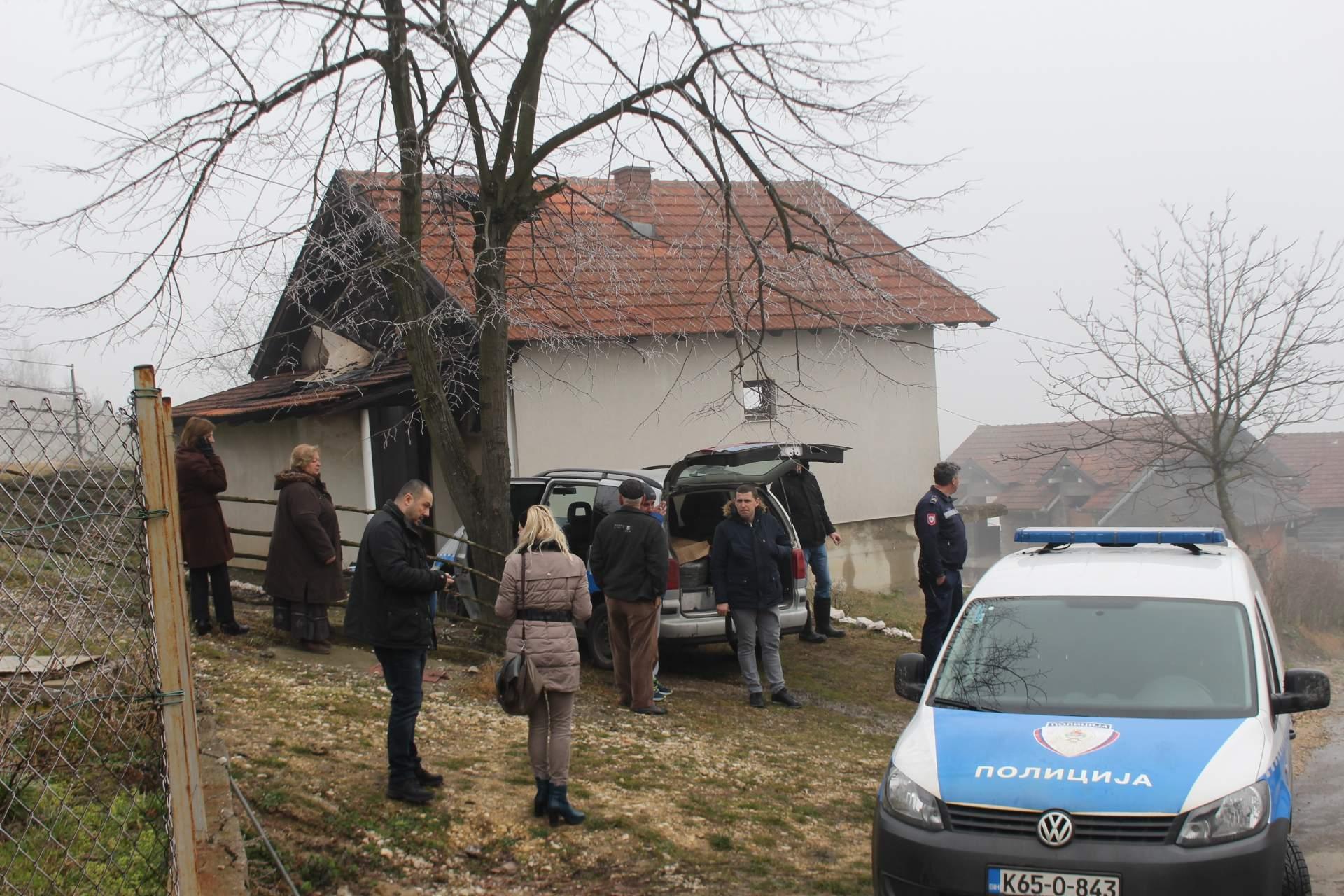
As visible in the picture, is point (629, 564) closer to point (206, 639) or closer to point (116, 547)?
point (206, 639)

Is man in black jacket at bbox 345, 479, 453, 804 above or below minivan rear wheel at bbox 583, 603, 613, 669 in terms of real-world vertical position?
above

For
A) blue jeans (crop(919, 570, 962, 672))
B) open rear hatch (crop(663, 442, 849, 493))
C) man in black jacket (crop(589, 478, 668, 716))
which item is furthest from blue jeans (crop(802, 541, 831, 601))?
man in black jacket (crop(589, 478, 668, 716))

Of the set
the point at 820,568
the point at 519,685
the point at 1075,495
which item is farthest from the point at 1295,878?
the point at 1075,495

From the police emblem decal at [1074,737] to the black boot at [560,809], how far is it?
239cm

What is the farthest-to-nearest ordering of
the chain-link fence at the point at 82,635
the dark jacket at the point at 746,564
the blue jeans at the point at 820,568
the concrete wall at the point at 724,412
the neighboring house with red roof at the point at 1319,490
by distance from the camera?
the neighboring house with red roof at the point at 1319,490
the concrete wall at the point at 724,412
the blue jeans at the point at 820,568
the dark jacket at the point at 746,564
the chain-link fence at the point at 82,635

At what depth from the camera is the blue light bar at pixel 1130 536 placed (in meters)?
6.80

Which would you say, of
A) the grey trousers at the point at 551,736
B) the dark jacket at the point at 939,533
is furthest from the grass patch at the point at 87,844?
the dark jacket at the point at 939,533

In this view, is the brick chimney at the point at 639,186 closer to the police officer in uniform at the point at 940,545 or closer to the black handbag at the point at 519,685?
the police officer in uniform at the point at 940,545

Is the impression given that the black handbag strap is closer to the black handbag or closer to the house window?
the black handbag

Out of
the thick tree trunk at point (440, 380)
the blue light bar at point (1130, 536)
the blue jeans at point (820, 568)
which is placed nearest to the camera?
the blue light bar at point (1130, 536)

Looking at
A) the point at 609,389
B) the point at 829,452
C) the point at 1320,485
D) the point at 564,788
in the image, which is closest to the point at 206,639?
the point at 564,788

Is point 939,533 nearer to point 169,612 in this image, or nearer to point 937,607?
point 937,607

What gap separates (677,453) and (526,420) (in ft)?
7.96

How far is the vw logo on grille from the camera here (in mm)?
4578
